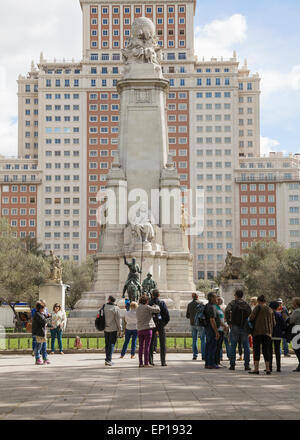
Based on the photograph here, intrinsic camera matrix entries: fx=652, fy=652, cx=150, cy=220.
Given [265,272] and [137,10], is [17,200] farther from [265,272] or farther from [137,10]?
[265,272]

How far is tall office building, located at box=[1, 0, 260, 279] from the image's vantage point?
129375mm

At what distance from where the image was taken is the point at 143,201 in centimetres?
4222

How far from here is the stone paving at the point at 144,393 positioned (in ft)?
30.9

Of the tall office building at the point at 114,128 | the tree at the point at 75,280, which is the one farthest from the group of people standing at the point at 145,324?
the tall office building at the point at 114,128

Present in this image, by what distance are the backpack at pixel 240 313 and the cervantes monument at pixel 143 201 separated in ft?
70.0

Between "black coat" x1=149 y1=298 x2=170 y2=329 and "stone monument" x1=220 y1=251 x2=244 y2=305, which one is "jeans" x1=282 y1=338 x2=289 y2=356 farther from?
"stone monument" x1=220 y1=251 x2=244 y2=305

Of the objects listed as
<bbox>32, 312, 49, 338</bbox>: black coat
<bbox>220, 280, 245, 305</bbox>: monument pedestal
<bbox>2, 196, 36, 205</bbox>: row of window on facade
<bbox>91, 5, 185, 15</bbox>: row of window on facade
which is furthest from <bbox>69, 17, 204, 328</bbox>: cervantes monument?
<bbox>91, 5, 185, 15</bbox>: row of window on facade

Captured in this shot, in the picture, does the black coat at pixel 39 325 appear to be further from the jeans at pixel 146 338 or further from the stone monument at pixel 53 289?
the stone monument at pixel 53 289

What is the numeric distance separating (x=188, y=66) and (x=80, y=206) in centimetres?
3531

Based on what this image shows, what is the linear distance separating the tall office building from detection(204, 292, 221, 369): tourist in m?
112

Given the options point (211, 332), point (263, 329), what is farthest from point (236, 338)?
point (263, 329)

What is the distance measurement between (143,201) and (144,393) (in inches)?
1213

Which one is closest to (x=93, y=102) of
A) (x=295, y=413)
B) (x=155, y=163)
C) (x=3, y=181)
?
(x=3, y=181)
